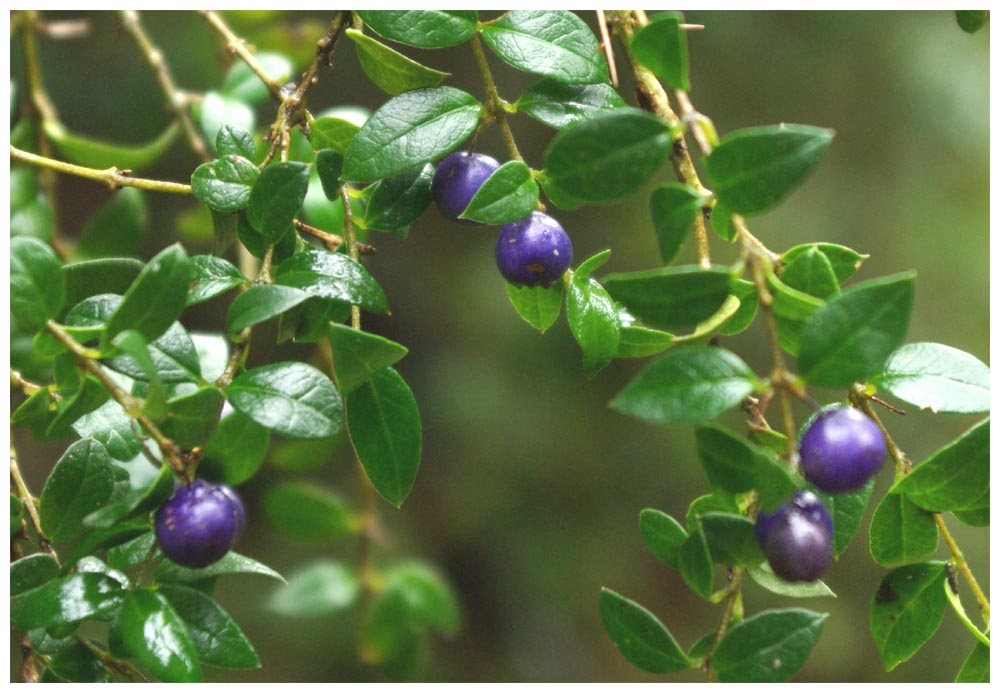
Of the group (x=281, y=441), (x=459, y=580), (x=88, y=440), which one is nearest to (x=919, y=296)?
(x=459, y=580)

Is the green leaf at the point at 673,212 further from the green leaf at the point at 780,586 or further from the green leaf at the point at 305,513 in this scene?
the green leaf at the point at 305,513

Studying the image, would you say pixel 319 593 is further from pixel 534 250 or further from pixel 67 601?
Answer: pixel 534 250

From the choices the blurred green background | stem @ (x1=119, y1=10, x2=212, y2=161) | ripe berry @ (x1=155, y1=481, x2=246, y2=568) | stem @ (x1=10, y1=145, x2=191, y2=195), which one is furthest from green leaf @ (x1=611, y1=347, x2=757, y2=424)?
the blurred green background

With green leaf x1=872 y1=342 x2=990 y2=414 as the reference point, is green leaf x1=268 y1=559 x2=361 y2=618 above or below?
below

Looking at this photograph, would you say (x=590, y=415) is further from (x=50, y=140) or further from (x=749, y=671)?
(x=749, y=671)

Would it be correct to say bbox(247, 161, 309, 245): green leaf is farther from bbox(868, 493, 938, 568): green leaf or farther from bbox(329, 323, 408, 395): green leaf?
bbox(868, 493, 938, 568): green leaf

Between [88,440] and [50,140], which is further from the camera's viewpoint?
[50,140]
